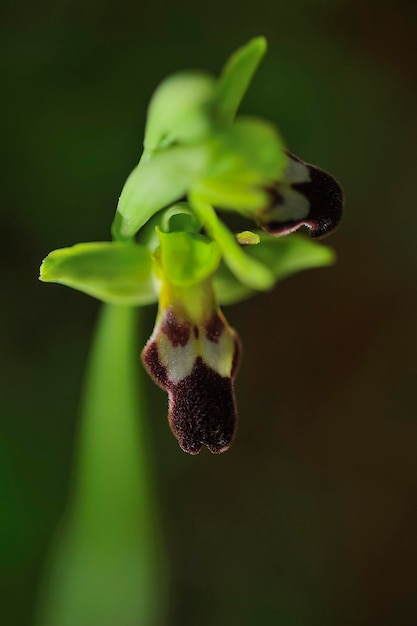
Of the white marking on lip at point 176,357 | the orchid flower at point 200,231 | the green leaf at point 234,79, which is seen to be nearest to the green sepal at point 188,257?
the orchid flower at point 200,231

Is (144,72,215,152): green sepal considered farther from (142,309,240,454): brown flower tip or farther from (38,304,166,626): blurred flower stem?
(38,304,166,626): blurred flower stem

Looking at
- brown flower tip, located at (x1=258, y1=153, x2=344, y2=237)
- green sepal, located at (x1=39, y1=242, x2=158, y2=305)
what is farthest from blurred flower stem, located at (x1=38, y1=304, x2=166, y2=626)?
brown flower tip, located at (x1=258, y1=153, x2=344, y2=237)

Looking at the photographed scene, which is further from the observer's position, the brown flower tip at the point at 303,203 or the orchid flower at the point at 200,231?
the brown flower tip at the point at 303,203

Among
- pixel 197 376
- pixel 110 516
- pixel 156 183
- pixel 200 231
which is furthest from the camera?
pixel 110 516

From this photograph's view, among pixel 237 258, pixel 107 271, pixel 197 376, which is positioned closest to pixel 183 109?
pixel 237 258

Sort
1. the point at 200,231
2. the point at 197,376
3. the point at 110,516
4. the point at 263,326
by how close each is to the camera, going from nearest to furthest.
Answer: the point at 197,376 < the point at 200,231 < the point at 110,516 < the point at 263,326

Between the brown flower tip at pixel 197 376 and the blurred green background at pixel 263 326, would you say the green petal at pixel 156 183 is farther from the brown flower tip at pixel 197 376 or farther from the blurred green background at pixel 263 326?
the blurred green background at pixel 263 326

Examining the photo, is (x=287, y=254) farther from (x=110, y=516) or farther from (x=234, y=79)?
(x=110, y=516)
